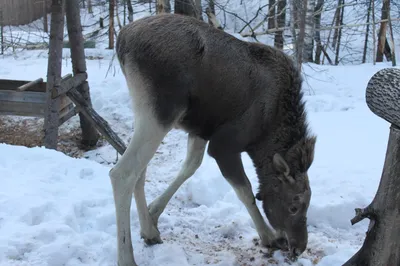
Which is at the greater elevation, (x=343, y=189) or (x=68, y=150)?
(x=343, y=189)

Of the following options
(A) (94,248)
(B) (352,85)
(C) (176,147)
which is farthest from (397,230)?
(B) (352,85)

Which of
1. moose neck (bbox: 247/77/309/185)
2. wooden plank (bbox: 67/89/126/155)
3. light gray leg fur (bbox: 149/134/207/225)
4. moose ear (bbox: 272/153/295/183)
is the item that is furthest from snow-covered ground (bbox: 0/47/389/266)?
moose neck (bbox: 247/77/309/185)

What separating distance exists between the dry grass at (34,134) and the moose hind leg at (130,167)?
4.32 meters

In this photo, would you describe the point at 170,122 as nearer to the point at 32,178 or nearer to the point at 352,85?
the point at 32,178

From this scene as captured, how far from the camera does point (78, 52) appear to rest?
26.3 feet

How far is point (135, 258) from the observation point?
165 inches

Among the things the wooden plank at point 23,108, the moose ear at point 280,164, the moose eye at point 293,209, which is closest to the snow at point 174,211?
the moose eye at point 293,209

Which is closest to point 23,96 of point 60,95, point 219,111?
point 60,95

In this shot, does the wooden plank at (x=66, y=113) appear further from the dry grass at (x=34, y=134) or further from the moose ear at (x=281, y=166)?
the moose ear at (x=281, y=166)

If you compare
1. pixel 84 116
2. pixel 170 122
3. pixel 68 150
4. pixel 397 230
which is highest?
pixel 170 122

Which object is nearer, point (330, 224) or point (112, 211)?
point (112, 211)

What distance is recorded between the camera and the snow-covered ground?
412 cm

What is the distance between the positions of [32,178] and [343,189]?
3.60 m

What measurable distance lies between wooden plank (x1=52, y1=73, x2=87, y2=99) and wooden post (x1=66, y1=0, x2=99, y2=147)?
116 millimetres
